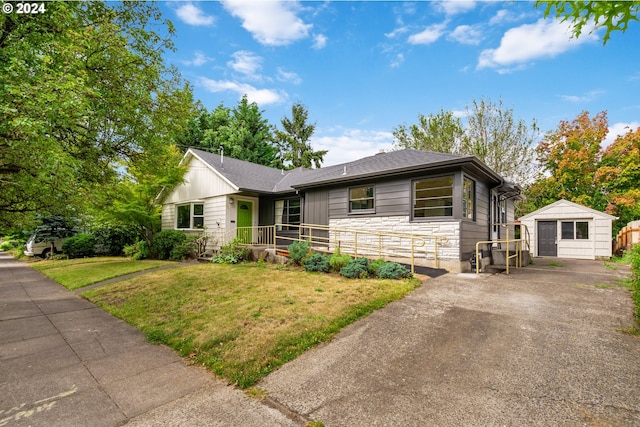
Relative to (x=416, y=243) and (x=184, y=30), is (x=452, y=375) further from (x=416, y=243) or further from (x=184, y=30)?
(x=184, y=30)

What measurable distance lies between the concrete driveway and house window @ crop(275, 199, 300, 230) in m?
9.21

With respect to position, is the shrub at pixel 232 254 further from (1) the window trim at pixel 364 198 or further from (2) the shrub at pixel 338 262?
(2) the shrub at pixel 338 262

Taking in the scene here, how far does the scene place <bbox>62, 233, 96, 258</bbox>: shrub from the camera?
1598 cm

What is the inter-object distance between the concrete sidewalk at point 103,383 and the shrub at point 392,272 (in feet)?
15.7

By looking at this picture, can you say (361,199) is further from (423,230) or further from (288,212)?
(288,212)

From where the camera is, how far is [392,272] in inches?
276

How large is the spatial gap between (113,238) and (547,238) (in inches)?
982

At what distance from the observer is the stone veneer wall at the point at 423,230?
8.12m

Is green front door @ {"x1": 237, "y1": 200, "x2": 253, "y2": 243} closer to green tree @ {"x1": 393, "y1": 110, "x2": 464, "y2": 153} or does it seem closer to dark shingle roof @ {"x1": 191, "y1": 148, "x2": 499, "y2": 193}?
dark shingle roof @ {"x1": 191, "y1": 148, "x2": 499, "y2": 193}

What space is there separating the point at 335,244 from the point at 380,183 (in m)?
2.87

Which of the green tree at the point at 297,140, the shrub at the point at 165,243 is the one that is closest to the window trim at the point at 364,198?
the shrub at the point at 165,243

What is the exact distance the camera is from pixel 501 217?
1297cm

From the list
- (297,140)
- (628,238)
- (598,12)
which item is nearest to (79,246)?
(598,12)

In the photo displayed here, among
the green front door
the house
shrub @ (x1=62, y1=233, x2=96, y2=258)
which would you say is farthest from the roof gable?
shrub @ (x1=62, y1=233, x2=96, y2=258)
